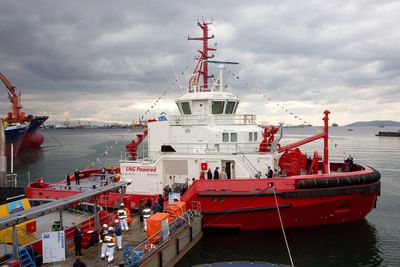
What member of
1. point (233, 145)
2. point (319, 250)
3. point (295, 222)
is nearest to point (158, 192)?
point (233, 145)

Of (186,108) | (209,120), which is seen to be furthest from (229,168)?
(186,108)

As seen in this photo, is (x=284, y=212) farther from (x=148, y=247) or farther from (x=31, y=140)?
(x=31, y=140)

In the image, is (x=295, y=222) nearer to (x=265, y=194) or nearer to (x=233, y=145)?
(x=265, y=194)

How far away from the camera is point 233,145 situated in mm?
14805

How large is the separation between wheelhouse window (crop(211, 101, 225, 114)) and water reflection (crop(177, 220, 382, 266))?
18.3 ft

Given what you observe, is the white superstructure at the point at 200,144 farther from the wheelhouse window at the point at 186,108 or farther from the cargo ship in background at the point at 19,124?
the cargo ship in background at the point at 19,124

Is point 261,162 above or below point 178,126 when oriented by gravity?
below

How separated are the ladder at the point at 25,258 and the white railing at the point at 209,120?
8.53 m

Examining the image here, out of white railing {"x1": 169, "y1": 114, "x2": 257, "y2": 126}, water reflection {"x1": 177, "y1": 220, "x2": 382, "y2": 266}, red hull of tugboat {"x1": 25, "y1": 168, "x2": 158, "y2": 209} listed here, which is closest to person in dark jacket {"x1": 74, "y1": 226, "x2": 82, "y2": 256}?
water reflection {"x1": 177, "y1": 220, "x2": 382, "y2": 266}

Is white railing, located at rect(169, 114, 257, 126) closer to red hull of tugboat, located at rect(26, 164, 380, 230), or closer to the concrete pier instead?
red hull of tugboat, located at rect(26, 164, 380, 230)

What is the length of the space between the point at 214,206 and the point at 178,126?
13.8ft

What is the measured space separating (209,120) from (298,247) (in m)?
6.44

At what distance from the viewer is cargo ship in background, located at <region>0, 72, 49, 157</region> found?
5712cm

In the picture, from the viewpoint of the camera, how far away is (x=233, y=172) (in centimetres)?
1448
